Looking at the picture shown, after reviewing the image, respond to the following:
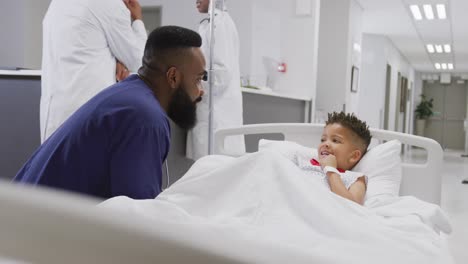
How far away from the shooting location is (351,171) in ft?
7.10

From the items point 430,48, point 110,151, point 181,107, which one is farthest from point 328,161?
point 430,48

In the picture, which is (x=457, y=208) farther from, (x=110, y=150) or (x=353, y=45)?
(x=110, y=150)

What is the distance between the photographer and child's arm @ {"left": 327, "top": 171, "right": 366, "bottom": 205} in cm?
187

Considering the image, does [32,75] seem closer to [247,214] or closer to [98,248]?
[247,214]

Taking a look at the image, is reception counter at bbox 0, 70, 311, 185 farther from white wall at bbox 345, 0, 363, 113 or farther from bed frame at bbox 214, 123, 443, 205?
white wall at bbox 345, 0, 363, 113

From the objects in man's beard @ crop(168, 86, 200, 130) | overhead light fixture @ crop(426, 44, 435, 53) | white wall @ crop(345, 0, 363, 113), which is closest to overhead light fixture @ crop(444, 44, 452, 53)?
overhead light fixture @ crop(426, 44, 435, 53)

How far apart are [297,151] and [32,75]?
1.69 meters

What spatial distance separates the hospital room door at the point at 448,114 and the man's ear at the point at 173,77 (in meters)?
16.6

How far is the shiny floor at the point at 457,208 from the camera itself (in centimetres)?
318

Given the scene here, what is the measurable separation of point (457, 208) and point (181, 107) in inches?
155

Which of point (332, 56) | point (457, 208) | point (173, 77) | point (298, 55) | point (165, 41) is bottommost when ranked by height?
point (457, 208)

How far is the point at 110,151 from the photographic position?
137 centimetres

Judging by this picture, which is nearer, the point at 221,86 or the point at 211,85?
the point at 211,85

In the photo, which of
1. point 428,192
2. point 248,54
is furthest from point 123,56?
point 248,54
